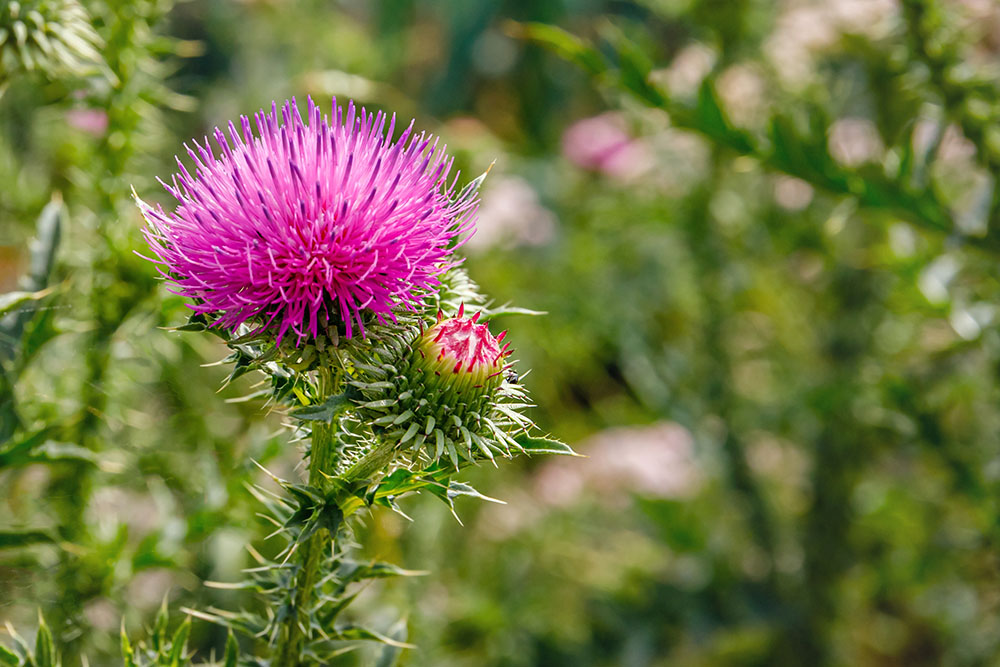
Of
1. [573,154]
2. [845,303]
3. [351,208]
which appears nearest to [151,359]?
[351,208]

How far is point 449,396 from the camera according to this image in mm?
1250

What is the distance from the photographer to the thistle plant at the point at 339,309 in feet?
3.87

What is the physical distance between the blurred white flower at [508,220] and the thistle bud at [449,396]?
8.02ft

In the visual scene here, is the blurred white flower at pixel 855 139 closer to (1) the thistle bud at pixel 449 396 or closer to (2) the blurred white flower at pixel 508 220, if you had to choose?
(2) the blurred white flower at pixel 508 220

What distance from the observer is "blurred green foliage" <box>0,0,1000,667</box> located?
6.46ft

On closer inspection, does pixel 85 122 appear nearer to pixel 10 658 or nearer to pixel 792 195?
pixel 10 658

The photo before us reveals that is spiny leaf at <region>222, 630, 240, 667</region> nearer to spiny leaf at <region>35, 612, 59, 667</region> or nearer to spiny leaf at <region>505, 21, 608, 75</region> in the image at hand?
spiny leaf at <region>35, 612, 59, 667</region>

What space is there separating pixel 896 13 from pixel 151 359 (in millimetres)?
2391

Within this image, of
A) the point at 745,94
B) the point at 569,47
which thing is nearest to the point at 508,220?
the point at 745,94

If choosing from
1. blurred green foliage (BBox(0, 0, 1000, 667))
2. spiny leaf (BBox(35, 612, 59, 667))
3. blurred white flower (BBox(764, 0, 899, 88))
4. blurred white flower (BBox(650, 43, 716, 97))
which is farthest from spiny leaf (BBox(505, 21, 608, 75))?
spiny leaf (BBox(35, 612, 59, 667))

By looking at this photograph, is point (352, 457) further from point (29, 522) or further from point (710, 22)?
point (710, 22)

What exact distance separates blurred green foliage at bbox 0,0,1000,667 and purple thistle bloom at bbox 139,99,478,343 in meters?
0.37

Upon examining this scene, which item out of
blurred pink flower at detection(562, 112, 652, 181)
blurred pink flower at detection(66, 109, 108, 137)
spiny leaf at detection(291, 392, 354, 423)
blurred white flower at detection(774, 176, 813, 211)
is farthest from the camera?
blurred pink flower at detection(562, 112, 652, 181)

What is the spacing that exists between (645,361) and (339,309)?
2.30 m
